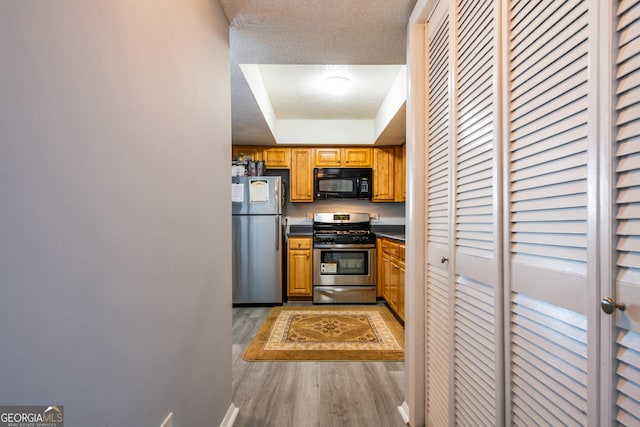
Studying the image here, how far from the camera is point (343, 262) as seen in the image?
4145mm

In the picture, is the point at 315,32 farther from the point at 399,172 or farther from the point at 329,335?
the point at 399,172

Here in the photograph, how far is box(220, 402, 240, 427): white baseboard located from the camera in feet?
5.34

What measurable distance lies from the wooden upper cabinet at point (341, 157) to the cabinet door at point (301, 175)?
0.13 metres

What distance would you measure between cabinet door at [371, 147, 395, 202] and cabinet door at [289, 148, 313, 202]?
0.91 m

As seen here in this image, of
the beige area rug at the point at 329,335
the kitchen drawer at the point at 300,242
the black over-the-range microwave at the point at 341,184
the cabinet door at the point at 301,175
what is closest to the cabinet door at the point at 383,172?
the black over-the-range microwave at the point at 341,184

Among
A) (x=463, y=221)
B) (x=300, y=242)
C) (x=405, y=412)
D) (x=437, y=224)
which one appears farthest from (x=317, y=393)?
(x=300, y=242)

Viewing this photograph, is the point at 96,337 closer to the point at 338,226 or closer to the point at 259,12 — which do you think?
the point at 259,12

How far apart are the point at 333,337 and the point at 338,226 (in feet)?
6.21

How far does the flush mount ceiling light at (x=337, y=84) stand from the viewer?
2936mm

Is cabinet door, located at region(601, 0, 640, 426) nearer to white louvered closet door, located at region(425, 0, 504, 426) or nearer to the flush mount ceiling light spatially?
white louvered closet door, located at region(425, 0, 504, 426)

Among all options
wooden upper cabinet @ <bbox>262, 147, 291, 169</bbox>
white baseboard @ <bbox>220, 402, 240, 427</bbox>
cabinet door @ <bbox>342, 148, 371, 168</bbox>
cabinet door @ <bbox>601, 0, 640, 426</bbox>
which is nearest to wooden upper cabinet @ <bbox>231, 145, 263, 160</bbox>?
wooden upper cabinet @ <bbox>262, 147, 291, 169</bbox>

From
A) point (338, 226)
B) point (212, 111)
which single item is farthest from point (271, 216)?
point (212, 111)

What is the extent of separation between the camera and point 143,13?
88cm

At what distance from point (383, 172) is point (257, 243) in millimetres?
1984
